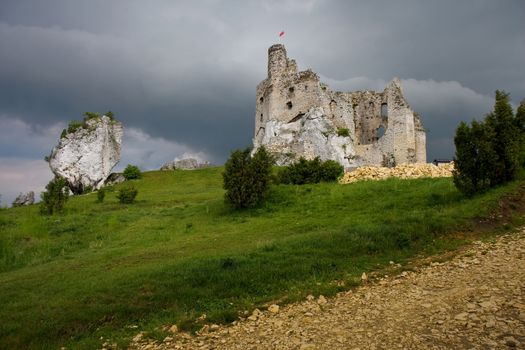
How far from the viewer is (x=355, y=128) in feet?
164

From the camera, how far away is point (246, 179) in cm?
2131

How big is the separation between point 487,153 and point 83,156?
39464 millimetres

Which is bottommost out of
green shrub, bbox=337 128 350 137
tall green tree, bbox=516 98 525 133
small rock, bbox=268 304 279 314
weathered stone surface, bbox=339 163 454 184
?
small rock, bbox=268 304 279 314

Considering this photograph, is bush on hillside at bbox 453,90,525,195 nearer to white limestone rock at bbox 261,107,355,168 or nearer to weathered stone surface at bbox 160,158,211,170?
white limestone rock at bbox 261,107,355,168

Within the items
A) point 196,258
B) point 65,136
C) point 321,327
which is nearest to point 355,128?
point 65,136

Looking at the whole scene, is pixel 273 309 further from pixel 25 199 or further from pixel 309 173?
pixel 25 199

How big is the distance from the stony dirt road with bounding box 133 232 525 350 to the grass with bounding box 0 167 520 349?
712 mm

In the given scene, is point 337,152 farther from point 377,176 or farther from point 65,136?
point 65,136

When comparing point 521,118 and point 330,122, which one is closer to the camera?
point 521,118

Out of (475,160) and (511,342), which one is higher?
(475,160)

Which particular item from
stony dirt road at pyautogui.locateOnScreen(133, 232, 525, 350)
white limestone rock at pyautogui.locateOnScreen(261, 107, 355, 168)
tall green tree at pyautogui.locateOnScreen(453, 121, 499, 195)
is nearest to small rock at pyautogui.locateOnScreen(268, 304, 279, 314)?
stony dirt road at pyautogui.locateOnScreen(133, 232, 525, 350)

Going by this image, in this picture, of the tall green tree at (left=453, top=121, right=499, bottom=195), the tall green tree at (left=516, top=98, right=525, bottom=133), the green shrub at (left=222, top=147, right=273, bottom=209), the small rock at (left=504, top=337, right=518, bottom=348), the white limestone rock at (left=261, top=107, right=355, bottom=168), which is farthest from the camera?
the white limestone rock at (left=261, top=107, right=355, bottom=168)

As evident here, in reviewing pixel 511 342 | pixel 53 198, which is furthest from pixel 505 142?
pixel 53 198

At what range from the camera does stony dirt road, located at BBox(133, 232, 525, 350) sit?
233 inches
